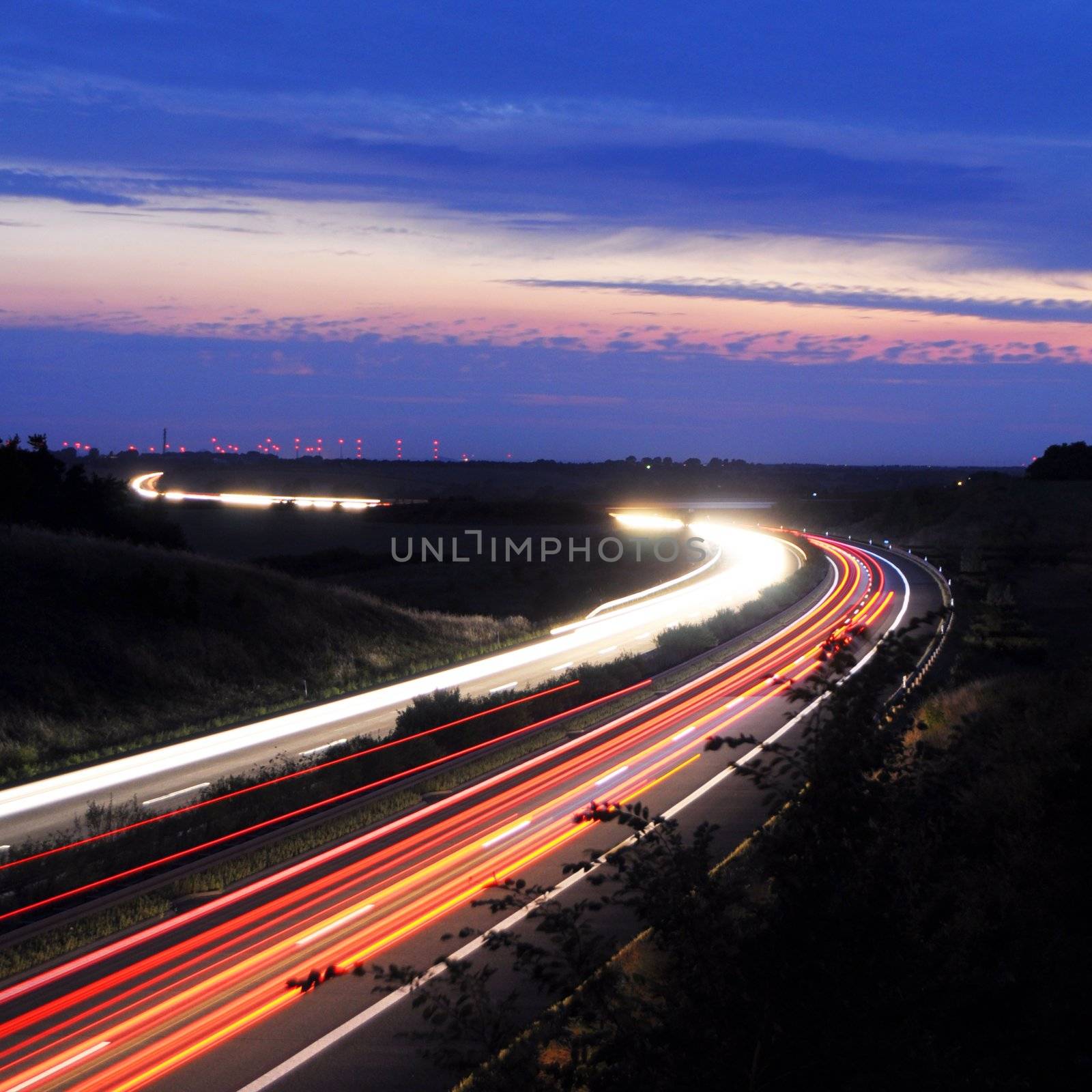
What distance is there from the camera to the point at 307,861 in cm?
1090

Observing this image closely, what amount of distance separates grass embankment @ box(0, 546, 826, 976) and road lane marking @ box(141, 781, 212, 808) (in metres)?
0.87

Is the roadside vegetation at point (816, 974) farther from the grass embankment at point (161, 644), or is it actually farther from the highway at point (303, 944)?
the grass embankment at point (161, 644)

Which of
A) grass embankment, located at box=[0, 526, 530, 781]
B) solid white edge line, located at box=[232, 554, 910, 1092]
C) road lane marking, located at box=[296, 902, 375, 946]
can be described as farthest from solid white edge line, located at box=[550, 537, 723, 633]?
solid white edge line, located at box=[232, 554, 910, 1092]

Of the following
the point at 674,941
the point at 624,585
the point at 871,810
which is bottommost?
the point at 624,585

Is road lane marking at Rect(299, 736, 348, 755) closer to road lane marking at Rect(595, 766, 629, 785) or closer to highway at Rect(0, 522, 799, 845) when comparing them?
highway at Rect(0, 522, 799, 845)

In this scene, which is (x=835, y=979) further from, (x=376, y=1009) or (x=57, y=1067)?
(x=57, y=1067)

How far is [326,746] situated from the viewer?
62.4ft

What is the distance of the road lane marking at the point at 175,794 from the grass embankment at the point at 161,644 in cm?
351

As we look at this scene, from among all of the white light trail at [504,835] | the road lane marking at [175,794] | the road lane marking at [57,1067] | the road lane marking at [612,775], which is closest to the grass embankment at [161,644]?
the road lane marking at [175,794]

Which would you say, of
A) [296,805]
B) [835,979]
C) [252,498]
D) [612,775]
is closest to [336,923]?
[296,805]

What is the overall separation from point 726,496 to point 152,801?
421 ft

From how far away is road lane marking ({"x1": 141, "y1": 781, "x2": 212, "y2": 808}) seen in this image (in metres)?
14.9

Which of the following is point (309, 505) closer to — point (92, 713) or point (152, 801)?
point (92, 713)

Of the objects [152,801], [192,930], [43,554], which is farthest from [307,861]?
[43,554]
